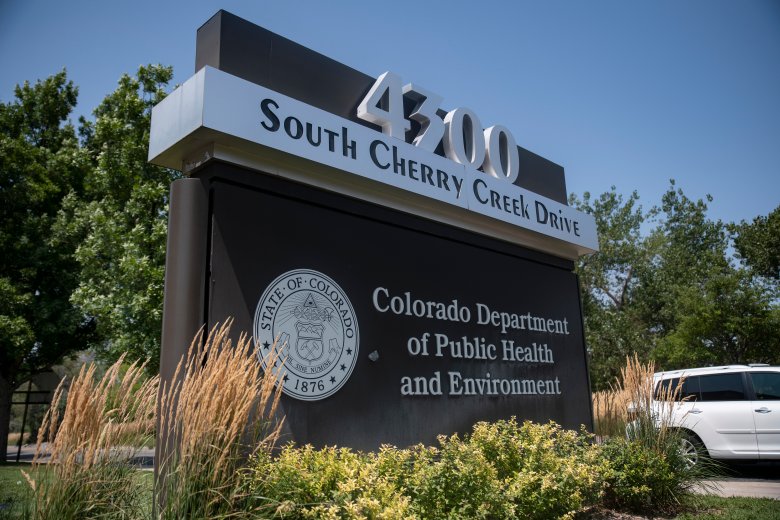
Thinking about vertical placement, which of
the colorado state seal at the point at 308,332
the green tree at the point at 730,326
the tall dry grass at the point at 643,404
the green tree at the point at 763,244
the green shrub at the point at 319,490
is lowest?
the green shrub at the point at 319,490

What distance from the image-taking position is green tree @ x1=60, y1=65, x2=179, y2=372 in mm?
11820

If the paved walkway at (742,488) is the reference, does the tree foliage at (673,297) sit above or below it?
above

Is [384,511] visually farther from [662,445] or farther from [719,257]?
[719,257]

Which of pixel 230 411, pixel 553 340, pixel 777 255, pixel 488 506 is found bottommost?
pixel 488 506

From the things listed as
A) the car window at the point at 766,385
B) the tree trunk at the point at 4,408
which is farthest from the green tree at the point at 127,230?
the car window at the point at 766,385

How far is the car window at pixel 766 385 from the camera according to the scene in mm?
9141

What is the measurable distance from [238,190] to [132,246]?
8.72 metres

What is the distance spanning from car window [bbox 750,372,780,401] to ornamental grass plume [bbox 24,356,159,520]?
940 centimetres

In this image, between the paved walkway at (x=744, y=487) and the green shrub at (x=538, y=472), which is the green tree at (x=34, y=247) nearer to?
the paved walkway at (x=744, y=487)

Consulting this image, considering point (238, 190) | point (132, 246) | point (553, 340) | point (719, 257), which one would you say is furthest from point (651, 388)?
point (719, 257)

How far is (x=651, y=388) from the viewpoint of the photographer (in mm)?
6641

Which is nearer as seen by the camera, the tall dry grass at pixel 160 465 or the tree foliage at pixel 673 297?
the tall dry grass at pixel 160 465

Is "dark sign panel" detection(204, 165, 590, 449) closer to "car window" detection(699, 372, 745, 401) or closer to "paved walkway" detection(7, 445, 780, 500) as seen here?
"paved walkway" detection(7, 445, 780, 500)

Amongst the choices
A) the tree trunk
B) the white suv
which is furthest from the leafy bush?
the tree trunk
